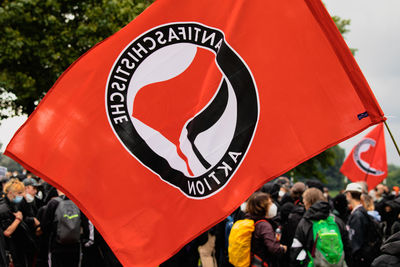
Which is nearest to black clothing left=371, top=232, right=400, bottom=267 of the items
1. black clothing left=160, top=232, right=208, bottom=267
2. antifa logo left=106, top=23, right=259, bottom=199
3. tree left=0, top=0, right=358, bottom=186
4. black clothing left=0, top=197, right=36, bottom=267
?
antifa logo left=106, top=23, right=259, bottom=199

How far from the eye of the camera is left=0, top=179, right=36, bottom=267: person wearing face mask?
751 centimetres

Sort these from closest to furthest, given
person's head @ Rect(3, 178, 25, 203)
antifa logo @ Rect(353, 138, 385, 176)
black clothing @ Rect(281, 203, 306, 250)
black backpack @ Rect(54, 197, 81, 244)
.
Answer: black backpack @ Rect(54, 197, 81, 244), black clothing @ Rect(281, 203, 306, 250), person's head @ Rect(3, 178, 25, 203), antifa logo @ Rect(353, 138, 385, 176)

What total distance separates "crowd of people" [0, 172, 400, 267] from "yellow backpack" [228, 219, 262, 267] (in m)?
0.02

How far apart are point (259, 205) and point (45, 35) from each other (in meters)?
14.5

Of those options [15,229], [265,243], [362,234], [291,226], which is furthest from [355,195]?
[15,229]

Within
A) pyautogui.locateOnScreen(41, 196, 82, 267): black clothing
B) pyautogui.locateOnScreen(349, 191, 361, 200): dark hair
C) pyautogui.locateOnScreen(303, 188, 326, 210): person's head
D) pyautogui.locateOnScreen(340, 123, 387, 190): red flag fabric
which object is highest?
pyautogui.locateOnScreen(41, 196, 82, 267): black clothing

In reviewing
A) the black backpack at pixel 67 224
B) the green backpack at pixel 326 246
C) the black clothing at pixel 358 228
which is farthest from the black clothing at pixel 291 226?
the black backpack at pixel 67 224

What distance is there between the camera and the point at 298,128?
3674mm

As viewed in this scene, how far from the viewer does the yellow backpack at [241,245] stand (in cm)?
620

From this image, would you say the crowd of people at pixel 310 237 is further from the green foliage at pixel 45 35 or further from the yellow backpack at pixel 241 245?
the green foliage at pixel 45 35

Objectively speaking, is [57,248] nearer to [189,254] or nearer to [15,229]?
[15,229]

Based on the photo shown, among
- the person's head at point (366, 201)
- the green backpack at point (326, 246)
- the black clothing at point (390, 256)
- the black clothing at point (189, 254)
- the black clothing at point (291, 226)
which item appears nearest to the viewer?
the black clothing at point (390, 256)

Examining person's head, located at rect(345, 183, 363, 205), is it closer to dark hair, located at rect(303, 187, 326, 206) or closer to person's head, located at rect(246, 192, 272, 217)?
dark hair, located at rect(303, 187, 326, 206)

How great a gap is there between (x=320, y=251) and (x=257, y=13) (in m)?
3.45
